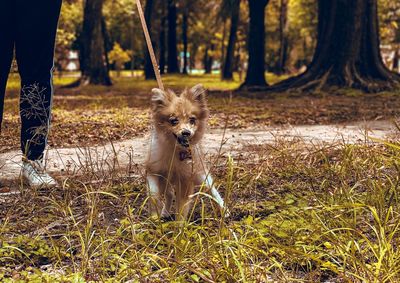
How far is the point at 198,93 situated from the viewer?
3.64 m

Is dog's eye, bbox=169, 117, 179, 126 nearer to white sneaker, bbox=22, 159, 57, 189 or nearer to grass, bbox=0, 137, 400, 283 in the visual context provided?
grass, bbox=0, 137, 400, 283

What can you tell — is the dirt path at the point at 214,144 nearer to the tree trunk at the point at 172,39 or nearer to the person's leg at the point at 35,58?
the person's leg at the point at 35,58

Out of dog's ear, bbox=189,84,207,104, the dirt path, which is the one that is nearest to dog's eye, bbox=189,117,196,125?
dog's ear, bbox=189,84,207,104

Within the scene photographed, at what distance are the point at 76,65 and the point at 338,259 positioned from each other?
7530cm

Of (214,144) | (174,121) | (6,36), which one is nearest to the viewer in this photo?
(174,121)

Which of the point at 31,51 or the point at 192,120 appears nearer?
the point at 192,120

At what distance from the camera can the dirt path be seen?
4863 millimetres

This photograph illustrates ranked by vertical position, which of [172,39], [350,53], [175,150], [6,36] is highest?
[172,39]

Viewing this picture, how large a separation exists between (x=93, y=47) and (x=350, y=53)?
11.3 m

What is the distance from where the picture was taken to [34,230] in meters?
3.17

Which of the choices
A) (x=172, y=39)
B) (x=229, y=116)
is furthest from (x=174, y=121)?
(x=172, y=39)

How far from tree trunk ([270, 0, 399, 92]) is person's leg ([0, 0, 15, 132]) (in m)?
11.2

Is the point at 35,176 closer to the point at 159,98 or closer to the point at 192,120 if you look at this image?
the point at 159,98

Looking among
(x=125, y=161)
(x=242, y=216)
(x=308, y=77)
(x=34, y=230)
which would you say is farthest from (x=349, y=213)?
(x=308, y=77)
